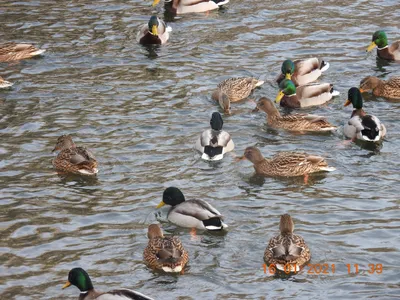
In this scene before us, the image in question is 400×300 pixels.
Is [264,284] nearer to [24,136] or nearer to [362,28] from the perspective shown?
[24,136]

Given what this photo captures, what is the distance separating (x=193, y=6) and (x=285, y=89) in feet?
18.9

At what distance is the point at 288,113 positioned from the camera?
18062 millimetres

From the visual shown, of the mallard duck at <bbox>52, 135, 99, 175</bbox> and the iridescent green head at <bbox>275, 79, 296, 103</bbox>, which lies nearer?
the mallard duck at <bbox>52, 135, 99, 175</bbox>

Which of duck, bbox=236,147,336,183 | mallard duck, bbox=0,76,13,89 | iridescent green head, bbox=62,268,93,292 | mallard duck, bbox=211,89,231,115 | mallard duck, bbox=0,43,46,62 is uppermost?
mallard duck, bbox=0,43,46,62

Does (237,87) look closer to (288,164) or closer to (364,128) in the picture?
(364,128)

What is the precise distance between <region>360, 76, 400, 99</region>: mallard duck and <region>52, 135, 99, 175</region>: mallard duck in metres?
5.57

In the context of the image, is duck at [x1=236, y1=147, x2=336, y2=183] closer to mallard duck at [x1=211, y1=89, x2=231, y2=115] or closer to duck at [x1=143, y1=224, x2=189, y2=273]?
mallard duck at [x1=211, y1=89, x2=231, y2=115]

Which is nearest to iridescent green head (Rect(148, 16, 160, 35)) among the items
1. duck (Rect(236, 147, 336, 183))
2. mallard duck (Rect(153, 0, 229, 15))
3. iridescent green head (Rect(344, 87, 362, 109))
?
mallard duck (Rect(153, 0, 229, 15))

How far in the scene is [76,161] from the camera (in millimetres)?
14828

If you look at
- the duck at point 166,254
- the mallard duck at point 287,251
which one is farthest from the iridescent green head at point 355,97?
the duck at point 166,254

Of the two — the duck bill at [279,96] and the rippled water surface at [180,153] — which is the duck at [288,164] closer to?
the rippled water surface at [180,153]

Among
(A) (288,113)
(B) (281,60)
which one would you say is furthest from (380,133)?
(B) (281,60)

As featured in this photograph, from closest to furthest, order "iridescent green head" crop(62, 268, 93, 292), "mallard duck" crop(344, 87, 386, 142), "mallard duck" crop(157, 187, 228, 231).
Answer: "iridescent green head" crop(62, 268, 93, 292), "mallard duck" crop(157, 187, 228, 231), "mallard duck" crop(344, 87, 386, 142)

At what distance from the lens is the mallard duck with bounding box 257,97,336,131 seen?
16.6m
